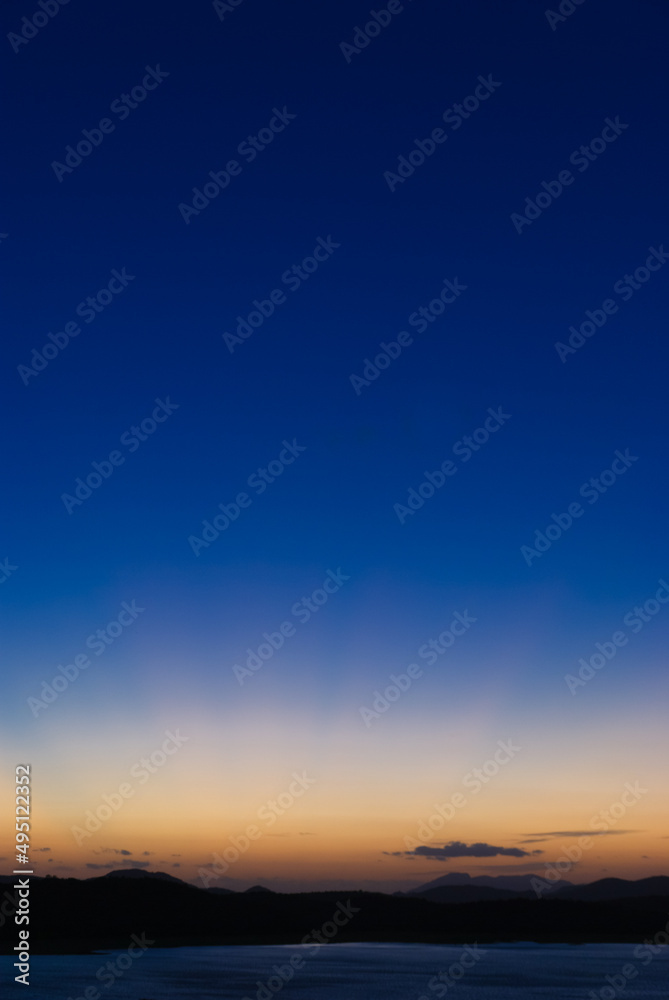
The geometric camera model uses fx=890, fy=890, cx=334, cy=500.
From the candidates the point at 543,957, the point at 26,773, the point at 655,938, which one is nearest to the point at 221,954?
the point at 543,957

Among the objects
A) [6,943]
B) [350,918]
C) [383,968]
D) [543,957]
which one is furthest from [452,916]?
[6,943]

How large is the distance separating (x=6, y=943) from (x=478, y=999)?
224 ft

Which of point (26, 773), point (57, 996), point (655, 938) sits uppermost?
point (26, 773)

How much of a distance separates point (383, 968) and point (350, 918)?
236 ft

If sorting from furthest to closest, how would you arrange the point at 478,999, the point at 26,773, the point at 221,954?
the point at 221,954
the point at 478,999
the point at 26,773

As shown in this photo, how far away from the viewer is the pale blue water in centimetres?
7769

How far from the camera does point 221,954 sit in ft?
426

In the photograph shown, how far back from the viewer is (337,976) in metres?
97.2

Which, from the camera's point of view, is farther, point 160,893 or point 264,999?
point 160,893

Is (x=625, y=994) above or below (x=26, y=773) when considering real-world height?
→ below

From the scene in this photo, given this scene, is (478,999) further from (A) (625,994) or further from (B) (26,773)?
(B) (26,773)

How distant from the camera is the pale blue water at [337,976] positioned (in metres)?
77.7

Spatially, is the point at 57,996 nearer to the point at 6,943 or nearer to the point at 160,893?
the point at 6,943

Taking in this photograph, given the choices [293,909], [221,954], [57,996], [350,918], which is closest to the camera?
[57,996]
